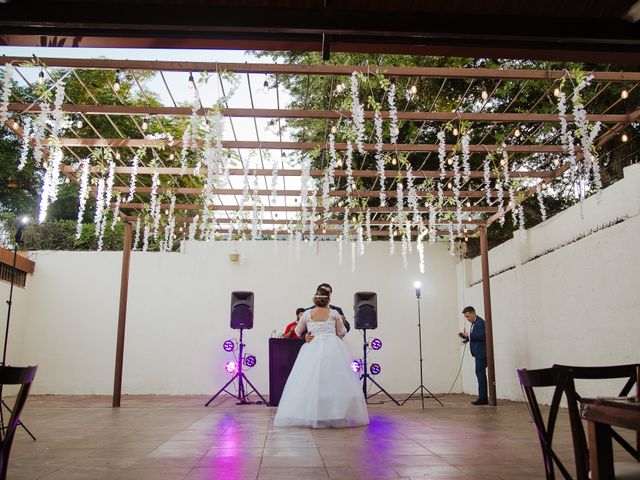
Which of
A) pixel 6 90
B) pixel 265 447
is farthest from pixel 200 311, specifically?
pixel 265 447

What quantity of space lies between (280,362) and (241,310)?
3.35ft

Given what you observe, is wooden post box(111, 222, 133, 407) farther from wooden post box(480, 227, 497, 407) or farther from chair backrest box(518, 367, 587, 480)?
chair backrest box(518, 367, 587, 480)

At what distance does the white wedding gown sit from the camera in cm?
503

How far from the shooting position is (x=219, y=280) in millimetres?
10344

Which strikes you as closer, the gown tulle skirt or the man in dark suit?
the gown tulle skirt

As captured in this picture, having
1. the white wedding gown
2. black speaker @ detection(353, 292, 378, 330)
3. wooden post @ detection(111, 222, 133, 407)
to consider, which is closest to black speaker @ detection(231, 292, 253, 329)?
wooden post @ detection(111, 222, 133, 407)

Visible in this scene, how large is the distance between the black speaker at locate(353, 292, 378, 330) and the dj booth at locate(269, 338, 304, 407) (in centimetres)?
83

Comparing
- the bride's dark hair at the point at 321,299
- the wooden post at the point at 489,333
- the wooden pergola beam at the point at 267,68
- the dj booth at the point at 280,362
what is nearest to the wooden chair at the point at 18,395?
the wooden pergola beam at the point at 267,68

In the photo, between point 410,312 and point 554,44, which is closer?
point 554,44

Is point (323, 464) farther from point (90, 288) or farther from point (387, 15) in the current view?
point (90, 288)

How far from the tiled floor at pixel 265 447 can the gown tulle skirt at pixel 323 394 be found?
0.59ft

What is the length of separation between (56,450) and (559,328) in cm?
548

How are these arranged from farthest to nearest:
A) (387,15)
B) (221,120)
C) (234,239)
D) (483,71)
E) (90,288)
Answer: (234,239) < (90,288) < (221,120) < (483,71) < (387,15)

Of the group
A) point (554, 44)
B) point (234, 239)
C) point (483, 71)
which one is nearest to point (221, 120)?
point (483, 71)
